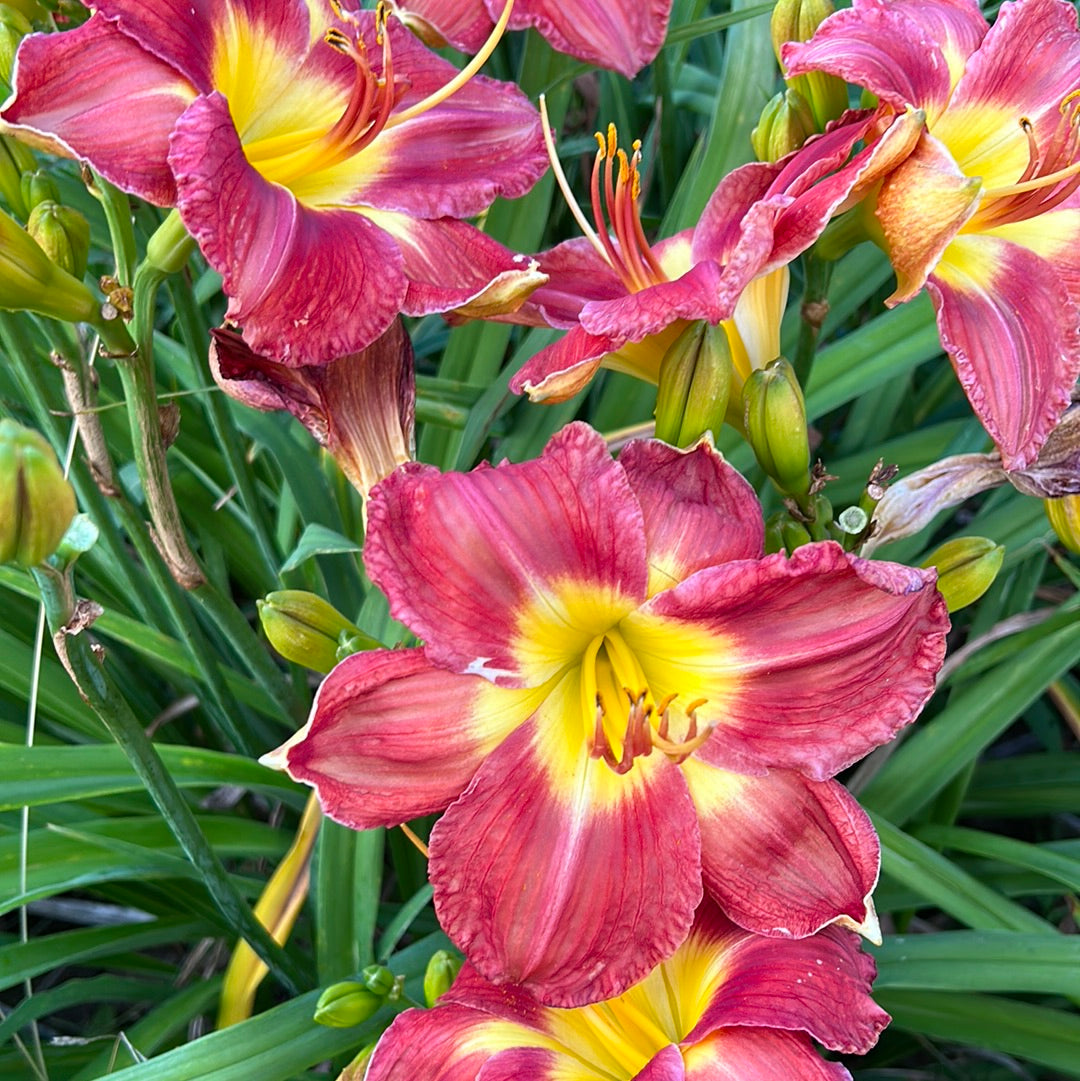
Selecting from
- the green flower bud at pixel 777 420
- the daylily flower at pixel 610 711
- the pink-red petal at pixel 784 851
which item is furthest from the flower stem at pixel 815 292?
the pink-red petal at pixel 784 851

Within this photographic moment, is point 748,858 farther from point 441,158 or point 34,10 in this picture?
point 34,10

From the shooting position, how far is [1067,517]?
0.82m

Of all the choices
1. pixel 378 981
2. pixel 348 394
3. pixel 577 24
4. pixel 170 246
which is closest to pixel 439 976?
pixel 378 981

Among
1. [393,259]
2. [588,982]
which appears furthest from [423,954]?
[393,259]

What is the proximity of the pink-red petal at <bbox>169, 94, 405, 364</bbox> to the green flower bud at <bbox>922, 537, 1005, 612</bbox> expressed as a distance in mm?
426

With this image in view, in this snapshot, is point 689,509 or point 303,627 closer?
point 689,509

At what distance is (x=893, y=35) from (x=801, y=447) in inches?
11.7

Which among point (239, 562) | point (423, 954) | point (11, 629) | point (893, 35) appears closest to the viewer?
point (893, 35)

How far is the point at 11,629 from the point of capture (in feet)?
4.08

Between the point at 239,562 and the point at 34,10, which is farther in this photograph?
the point at 239,562

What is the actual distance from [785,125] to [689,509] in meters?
0.33

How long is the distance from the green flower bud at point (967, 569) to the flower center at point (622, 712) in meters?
0.23

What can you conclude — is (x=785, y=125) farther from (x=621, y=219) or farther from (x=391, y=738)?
(x=391, y=738)

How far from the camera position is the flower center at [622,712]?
61 cm
